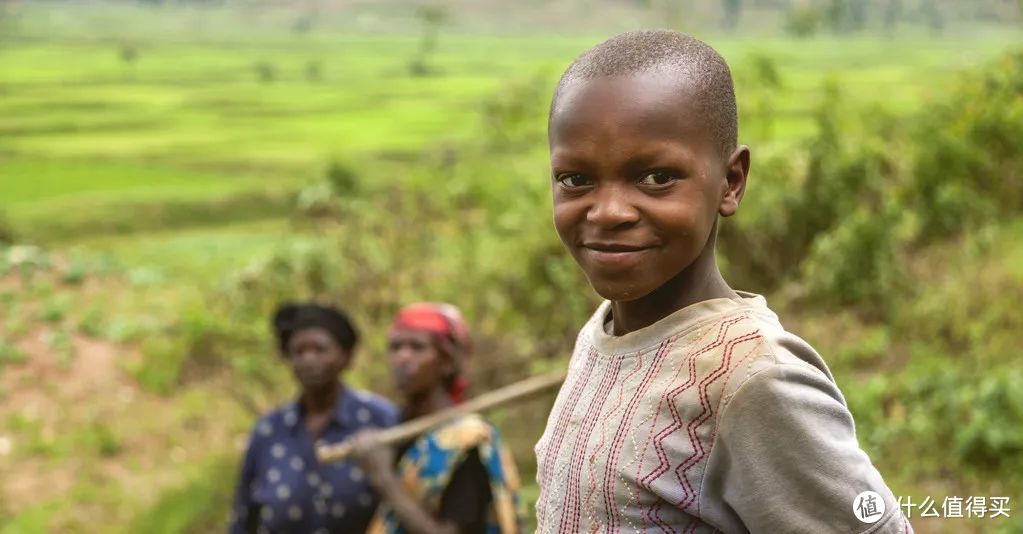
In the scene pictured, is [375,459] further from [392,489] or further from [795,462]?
[795,462]

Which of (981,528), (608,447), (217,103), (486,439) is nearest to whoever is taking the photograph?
(608,447)

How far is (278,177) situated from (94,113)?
235 centimetres

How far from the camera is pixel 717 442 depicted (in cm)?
101

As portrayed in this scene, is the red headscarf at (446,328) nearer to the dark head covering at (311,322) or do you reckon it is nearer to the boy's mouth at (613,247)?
the dark head covering at (311,322)

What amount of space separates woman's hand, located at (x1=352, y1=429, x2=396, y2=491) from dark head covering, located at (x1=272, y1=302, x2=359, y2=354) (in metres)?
0.55

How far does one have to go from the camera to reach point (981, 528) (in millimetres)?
3908

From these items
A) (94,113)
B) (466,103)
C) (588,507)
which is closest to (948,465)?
(588,507)

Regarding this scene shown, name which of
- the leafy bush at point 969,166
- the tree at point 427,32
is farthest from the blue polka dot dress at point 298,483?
the tree at point 427,32

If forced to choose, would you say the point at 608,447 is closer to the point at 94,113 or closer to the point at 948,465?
the point at 948,465

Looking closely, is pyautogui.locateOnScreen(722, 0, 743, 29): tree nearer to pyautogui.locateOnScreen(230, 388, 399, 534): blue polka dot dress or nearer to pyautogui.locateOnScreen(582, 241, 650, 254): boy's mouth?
pyautogui.locateOnScreen(230, 388, 399, 534): blue polka dot dress

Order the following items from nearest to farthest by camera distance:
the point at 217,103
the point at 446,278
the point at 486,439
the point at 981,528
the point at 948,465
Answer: the point at 486,439, the point at 981,528, the point at 948,465, the point at 446,278, the point at 217,103

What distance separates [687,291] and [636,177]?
0.51 feet

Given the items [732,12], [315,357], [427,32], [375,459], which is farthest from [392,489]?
[732,12]

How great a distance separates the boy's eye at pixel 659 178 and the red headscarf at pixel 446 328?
2.16m
